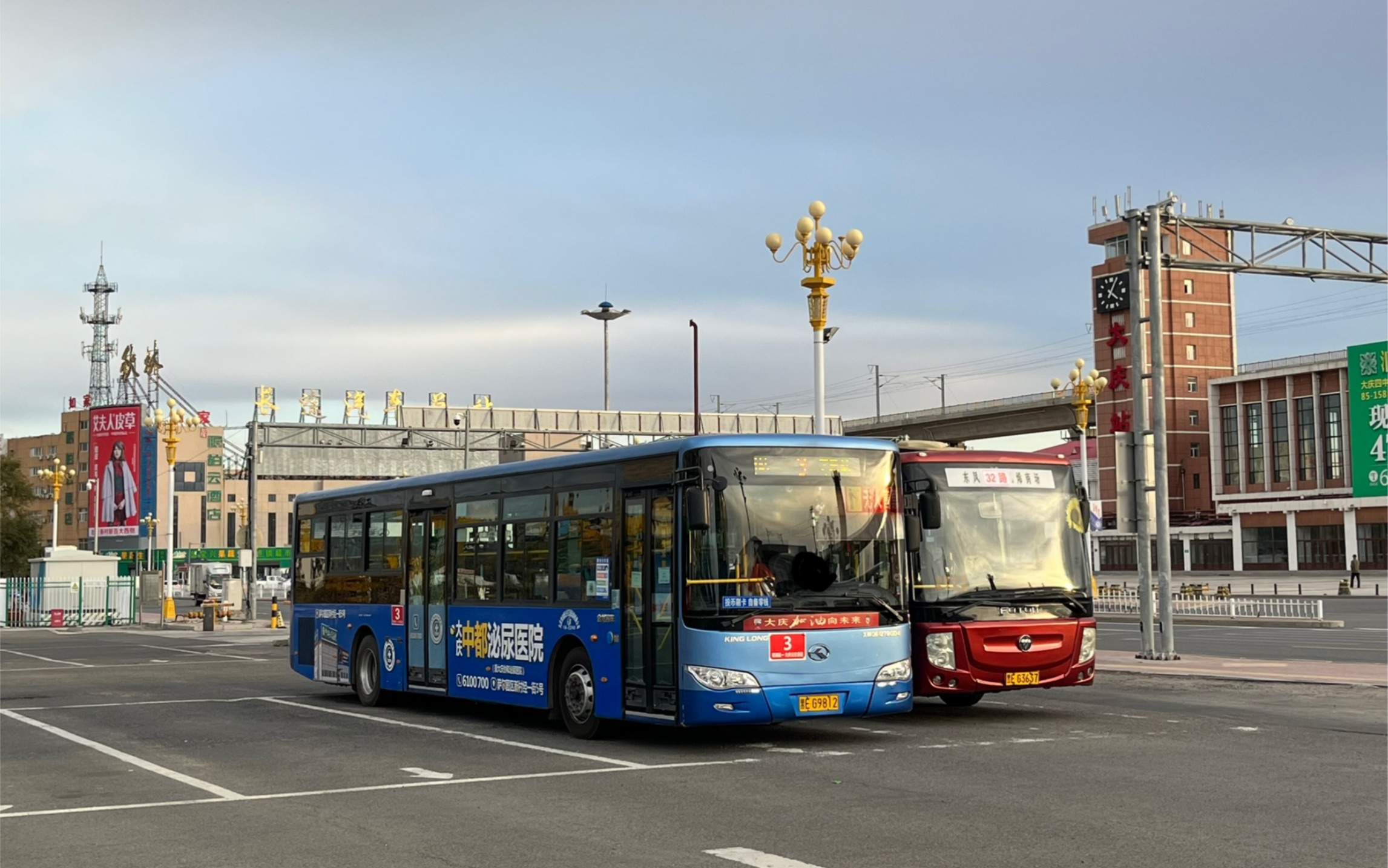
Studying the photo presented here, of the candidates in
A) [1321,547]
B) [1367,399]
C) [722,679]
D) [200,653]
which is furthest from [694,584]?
[1321,547]

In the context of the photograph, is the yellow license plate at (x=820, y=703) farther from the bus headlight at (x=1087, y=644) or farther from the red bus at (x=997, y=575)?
the bus headlight at (x=1087, y=644)

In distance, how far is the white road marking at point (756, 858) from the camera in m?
8.35

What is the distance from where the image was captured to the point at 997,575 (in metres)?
16.3

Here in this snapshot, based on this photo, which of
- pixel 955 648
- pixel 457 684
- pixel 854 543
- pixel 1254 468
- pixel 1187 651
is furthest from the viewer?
pixel 1254 468

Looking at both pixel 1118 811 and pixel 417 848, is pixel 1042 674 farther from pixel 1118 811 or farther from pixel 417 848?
pixel 417 848

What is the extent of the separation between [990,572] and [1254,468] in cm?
8935

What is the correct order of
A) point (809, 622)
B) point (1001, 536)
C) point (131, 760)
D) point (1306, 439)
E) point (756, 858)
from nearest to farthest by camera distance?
point (756, 858) → point (809, 622) → point (131, 760) → point (1001, 536) → point (1306, 439)

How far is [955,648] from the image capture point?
15.9 meters

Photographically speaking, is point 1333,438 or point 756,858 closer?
point 756,858

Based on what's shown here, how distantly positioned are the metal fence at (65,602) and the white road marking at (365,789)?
5198 cm

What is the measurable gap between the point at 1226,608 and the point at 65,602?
142ft

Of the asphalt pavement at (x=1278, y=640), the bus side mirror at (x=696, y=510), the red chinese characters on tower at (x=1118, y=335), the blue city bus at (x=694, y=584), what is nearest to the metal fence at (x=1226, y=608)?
the asphalt pavement at (x=1278, y=640)

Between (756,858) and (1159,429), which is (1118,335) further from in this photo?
(756,858)

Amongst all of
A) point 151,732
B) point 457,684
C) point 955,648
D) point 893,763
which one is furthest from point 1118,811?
point 151,732
